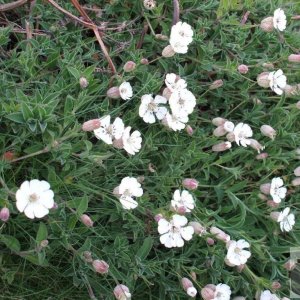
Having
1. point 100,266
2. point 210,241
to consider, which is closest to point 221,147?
point 210,241

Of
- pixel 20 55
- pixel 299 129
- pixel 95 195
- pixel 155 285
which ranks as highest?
pixel 20 55

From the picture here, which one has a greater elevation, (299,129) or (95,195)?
(95,195)

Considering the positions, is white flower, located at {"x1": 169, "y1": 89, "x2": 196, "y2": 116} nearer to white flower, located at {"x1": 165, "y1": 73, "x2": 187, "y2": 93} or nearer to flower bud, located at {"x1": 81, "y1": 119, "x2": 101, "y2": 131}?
white flower, located at {"x1": 165, "y1": 73, "x2": 187, "y2": 93}

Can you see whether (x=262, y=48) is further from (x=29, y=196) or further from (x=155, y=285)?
(x=29, y=196)

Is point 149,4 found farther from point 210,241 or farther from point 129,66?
point 210,241

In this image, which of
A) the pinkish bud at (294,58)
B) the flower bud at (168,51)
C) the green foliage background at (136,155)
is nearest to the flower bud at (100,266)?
the green foliage background at (136,155)

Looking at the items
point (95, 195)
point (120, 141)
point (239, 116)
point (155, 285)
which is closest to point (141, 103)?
point (120, 141)

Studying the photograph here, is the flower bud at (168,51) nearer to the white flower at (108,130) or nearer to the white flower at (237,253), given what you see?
the white flower at (108,130)
